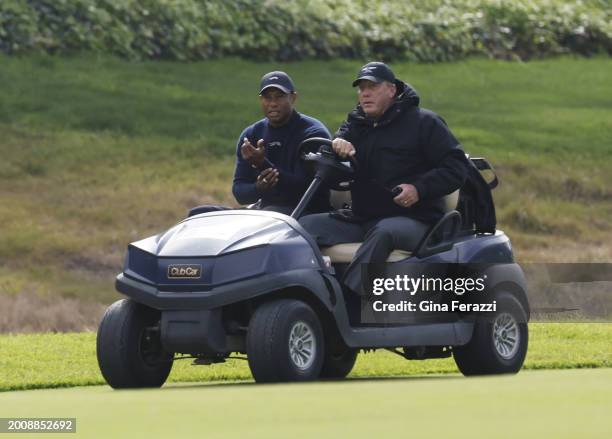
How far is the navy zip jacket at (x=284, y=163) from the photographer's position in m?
10.9

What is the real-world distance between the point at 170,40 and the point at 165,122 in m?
3.43

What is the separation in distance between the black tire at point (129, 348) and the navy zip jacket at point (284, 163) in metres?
1.19

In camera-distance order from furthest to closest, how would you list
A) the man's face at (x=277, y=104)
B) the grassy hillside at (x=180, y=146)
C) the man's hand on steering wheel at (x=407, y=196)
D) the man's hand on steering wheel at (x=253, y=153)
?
the grassy hillside at (x=180, y=146) < the man's face at (x=277, y=104) < the man's hand on steering wheel at (x=253, y=153) < the man's hand on steering wheel at (x=407, y=196)

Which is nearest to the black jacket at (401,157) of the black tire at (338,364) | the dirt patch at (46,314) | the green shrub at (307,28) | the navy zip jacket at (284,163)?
the navy zip jacket at (284,163)

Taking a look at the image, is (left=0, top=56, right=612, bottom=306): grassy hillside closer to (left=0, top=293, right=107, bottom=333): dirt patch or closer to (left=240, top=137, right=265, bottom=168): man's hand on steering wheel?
(left=0, top=293, right=107, bottom=333): dirt patch

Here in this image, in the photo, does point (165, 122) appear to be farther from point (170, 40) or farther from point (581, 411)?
point (581, 411)

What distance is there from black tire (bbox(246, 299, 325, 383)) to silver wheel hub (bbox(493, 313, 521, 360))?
1790 mm

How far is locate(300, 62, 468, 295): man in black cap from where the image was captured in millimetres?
10492

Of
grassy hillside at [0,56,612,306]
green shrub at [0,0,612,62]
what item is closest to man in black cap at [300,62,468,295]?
grassy hillside at [0,56,612,306]

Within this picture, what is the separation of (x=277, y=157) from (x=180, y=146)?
33.4ft

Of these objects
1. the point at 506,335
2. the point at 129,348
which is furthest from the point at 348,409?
the point at 506,335

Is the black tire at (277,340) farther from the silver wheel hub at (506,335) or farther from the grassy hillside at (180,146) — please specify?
the grassy hillside at (180,146)

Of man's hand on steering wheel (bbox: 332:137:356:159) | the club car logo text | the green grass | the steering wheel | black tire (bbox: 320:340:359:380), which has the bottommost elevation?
the green grass

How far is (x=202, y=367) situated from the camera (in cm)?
1200
